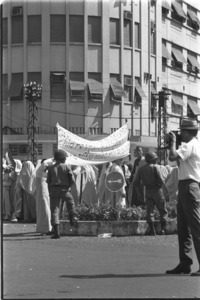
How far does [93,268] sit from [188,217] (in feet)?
4.55

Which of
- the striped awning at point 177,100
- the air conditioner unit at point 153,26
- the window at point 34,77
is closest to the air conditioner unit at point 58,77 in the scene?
the window at point 34,77

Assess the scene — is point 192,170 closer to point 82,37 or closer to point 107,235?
point 82,37

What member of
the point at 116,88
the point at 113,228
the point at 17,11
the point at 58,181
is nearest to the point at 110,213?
the point at 113,228

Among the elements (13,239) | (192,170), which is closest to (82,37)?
(192,170)

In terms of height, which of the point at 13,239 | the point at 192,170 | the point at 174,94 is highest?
the point at 174,94

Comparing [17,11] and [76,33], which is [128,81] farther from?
[17,11]

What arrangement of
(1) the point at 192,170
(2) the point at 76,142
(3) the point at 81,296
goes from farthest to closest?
(2) the point at 76,142 < (1) the point at 192,170 < (3) the point at 81,296

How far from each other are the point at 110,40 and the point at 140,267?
339cm

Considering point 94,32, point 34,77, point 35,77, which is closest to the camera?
point 94,32

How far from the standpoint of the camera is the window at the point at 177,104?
992cm

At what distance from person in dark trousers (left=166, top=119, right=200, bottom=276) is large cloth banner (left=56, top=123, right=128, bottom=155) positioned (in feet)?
26.1

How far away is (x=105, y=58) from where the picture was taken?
12.3m

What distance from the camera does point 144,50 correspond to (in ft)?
36.2

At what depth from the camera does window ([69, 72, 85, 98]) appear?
1107cm
